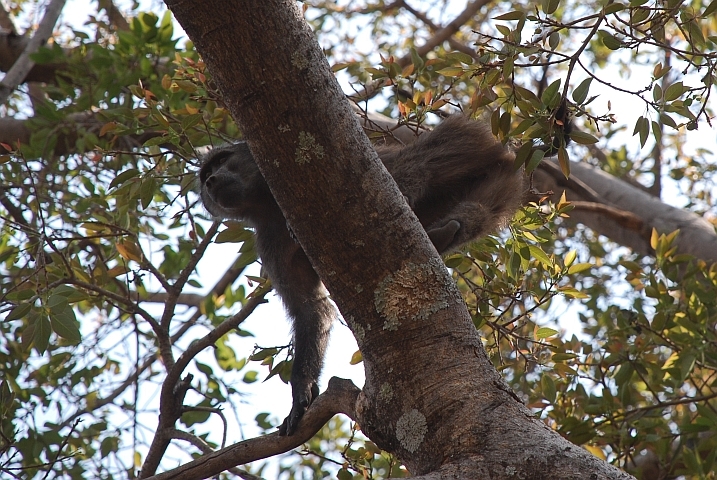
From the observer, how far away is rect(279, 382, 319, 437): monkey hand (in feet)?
10.0

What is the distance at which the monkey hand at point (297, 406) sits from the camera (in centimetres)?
305

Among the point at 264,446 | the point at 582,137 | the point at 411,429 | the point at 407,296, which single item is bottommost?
the point at 411,429

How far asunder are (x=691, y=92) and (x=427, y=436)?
1.69 metres

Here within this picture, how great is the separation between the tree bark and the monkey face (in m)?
1.71

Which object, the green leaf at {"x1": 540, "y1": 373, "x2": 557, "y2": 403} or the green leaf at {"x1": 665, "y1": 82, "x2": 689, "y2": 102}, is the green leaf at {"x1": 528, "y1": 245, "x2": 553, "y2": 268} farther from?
the green leaf at {"x1": 665, "y1": 82, "x2": 689, "y2": 102}

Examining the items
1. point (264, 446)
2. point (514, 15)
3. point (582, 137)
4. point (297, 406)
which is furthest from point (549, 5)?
point (297, 406)

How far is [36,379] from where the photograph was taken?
5.00 metres

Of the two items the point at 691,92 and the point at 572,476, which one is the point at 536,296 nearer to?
the point at 691,92

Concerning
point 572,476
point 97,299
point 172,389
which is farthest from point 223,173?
point 572,476

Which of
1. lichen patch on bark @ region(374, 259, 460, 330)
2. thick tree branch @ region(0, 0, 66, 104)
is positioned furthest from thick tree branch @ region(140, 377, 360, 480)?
thick tree branch @ region(0, 0, 66, 104)

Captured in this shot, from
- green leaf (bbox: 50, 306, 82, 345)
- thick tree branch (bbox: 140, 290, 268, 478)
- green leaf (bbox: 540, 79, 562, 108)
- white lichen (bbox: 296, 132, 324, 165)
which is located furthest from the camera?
thick tree branch (bbox: 140, 290, 268, 478)

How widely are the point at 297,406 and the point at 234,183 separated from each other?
53.5 inches

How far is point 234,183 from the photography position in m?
4.09

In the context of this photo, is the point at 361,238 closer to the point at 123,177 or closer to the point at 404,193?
the point at 404,193
